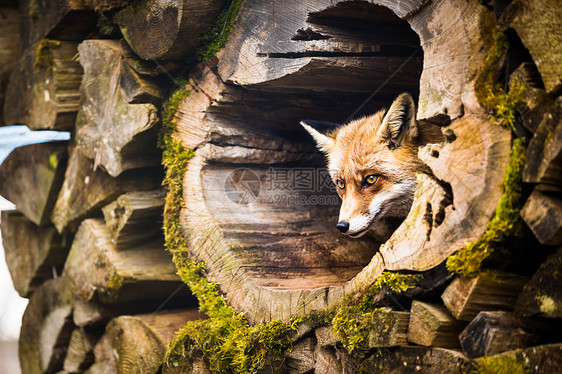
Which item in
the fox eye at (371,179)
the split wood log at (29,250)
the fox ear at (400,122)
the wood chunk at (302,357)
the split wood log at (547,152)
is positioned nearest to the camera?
the split wood log at (547,152)

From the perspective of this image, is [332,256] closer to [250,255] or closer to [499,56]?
[250,255]

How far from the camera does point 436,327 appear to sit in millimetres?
1805

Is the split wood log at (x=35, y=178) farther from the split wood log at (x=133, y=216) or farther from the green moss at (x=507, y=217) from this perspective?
the green moss at (x=507, y=217)

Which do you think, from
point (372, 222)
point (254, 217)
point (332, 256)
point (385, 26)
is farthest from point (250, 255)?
point (385, 26)

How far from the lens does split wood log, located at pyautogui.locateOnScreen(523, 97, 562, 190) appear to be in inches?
59.5

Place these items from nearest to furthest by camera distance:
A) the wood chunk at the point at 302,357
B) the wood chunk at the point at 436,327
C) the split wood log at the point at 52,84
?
the wood chunk at the point at 436,327 < the wood chunk at the point at 302,357 < the split wood log at the point at 52,84

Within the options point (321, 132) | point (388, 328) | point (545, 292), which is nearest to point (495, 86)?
point (545, 292)

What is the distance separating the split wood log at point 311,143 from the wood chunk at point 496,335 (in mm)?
277

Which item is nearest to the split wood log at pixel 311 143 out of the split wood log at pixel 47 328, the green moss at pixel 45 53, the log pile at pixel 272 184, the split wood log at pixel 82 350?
the log pile at pixel 272 184

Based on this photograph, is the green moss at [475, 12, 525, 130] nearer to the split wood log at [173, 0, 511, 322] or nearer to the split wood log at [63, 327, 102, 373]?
the split wood log at [173, 0, 511, 322]

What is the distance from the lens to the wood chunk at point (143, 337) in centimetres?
313

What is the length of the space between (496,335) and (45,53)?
3.71m

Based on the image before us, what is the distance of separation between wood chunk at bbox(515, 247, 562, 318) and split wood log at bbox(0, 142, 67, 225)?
3.58 metres

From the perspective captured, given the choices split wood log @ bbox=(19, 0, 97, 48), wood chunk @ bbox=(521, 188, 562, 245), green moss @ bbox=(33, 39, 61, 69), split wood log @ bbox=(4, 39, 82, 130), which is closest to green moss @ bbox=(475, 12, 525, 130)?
Answer: wood chunk @ bbox=(521, 188, 562, 245)
